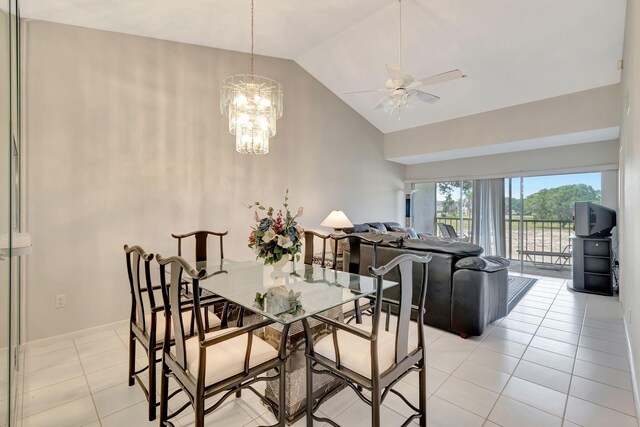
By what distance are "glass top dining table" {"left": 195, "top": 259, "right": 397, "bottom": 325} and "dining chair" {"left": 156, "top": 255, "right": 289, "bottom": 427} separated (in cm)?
13

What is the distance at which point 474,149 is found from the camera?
18.4 feet

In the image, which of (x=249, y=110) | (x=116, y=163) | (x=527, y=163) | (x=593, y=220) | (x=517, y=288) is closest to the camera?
(x=249, y=110)

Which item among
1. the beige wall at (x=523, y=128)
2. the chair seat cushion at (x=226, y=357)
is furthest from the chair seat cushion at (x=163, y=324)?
the beige wall at (x=523, y=128)

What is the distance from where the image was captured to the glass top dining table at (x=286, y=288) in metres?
1.64

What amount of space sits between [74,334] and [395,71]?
4.14 metres

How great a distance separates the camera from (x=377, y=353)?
4.81 feet

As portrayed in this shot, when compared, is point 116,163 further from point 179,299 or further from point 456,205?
point 456,205

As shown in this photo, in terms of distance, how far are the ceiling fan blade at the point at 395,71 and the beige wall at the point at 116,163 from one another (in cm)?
201

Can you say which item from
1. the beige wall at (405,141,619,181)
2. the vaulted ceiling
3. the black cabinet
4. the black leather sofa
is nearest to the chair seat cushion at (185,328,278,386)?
the black leather sofa

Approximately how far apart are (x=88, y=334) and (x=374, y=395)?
3.04 meters

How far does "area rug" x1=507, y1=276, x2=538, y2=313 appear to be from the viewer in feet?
13.2

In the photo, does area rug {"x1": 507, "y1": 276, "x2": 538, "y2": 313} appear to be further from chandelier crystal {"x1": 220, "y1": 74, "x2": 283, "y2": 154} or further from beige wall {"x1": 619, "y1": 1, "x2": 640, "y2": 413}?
chandelier crystal {"x1": 220, "y1": 74, "x2": 283, "y2": 154}

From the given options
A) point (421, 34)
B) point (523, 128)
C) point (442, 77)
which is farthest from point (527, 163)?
point (442, 77)

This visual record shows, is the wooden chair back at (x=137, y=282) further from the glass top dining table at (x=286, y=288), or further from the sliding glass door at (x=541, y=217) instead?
the sliding glass door at (x=541, y=217)
